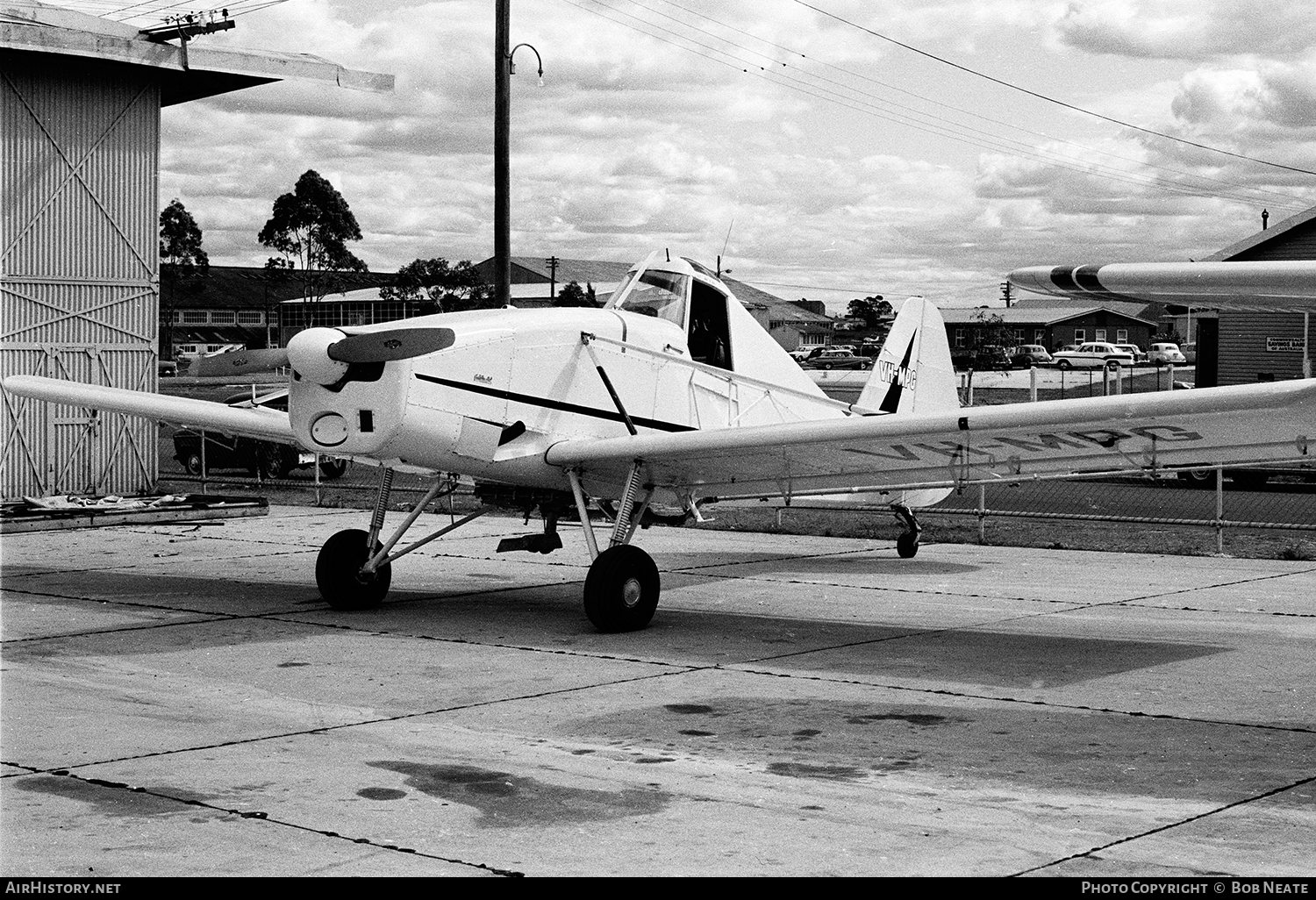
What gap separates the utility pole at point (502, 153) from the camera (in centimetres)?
2120

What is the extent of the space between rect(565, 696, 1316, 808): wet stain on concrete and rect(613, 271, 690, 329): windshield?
441 cm

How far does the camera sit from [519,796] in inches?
236

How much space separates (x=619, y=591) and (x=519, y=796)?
4.45m

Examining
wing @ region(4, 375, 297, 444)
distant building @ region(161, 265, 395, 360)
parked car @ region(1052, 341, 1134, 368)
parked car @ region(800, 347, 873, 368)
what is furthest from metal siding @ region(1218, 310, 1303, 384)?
distant building @ region(161, 265, 395, 360)

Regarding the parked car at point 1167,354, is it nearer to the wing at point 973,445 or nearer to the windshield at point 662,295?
the windshield at point 662,295

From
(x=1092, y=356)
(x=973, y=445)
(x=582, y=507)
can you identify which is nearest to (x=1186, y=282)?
(x=973, y=445)

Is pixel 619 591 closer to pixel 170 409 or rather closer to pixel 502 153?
pixel 170 409

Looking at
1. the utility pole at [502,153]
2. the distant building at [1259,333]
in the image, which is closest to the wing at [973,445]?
the utility pole at [502,153]

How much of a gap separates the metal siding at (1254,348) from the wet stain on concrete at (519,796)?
2900cm

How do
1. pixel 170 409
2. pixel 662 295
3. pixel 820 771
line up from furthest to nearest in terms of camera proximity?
pixel 170 409
pixel 662 295
pixel 820 771

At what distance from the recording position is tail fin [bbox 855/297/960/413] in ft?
47.9
